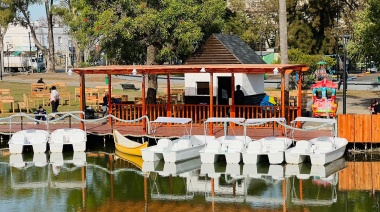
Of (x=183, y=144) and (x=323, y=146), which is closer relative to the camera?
(x=323, y=146)

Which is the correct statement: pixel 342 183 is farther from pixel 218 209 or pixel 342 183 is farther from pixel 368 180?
pixel 218 209

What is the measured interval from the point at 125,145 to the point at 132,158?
70cm

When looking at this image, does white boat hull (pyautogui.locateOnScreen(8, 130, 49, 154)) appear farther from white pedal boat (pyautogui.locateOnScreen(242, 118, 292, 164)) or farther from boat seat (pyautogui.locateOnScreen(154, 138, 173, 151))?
white pedal boat (pyautogui.locateOnScreen(242, 118, 292, 164))

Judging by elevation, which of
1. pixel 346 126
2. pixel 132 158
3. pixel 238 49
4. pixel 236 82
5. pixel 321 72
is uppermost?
pixel 238 49

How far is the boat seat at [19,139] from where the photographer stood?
98.5 feet

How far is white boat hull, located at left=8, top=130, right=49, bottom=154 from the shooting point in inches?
1182

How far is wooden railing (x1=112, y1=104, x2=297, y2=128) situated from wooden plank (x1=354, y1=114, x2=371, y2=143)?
3372 mm

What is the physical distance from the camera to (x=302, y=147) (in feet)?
88.0

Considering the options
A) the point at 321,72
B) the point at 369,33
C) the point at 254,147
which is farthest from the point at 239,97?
the point at 321,72

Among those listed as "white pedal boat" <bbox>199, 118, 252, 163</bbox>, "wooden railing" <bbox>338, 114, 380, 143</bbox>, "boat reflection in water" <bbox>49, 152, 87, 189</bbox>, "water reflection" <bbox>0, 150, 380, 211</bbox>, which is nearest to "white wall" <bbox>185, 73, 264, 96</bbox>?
"water reflection" <bbox>0, 150, 380, 211</bbox>

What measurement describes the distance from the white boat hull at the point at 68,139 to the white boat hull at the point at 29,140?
1.11 ft

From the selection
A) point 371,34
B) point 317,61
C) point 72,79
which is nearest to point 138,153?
point 371,34

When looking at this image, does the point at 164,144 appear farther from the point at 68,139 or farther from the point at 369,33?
the point at 369,33

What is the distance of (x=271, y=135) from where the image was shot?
95.7 feet
